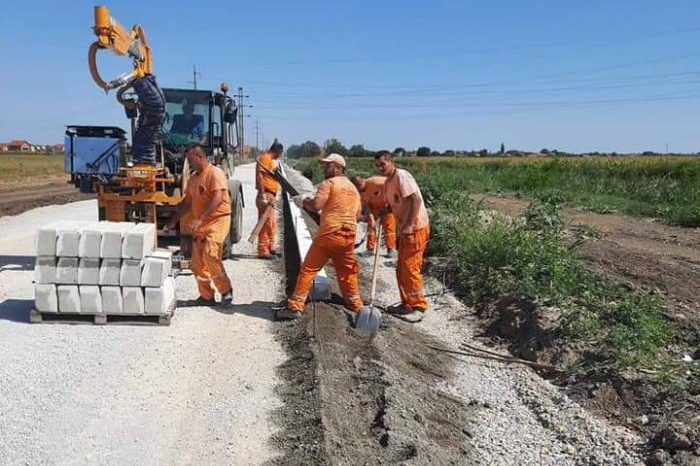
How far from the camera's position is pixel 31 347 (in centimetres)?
605

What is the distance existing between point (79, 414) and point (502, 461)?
2916mm

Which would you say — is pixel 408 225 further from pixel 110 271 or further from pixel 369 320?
pixel 110 271

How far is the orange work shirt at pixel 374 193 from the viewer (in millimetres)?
9625

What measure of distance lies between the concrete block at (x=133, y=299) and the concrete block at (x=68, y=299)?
0.46 meters

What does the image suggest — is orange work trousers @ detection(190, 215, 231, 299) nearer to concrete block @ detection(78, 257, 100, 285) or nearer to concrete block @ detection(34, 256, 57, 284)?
concrete block @ detection(78, 257, 100, 285)

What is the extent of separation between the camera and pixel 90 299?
677 cm

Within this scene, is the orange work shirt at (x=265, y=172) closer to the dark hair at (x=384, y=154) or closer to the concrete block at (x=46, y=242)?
the dark hair at (x=384, y=154)

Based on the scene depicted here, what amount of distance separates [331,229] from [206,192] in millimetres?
1546

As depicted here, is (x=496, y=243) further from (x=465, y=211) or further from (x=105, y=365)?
(x=105, y=365)

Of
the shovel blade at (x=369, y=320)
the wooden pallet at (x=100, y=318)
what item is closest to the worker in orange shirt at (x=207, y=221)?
the wooden pallet at (x=100, y=318)

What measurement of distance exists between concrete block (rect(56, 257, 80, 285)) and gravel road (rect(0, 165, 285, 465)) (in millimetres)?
459

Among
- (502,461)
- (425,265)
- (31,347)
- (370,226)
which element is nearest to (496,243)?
(425,265)

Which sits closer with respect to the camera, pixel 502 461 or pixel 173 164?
pixel 502 461

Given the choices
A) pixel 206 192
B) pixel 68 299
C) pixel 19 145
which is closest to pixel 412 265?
pixel 206 192
